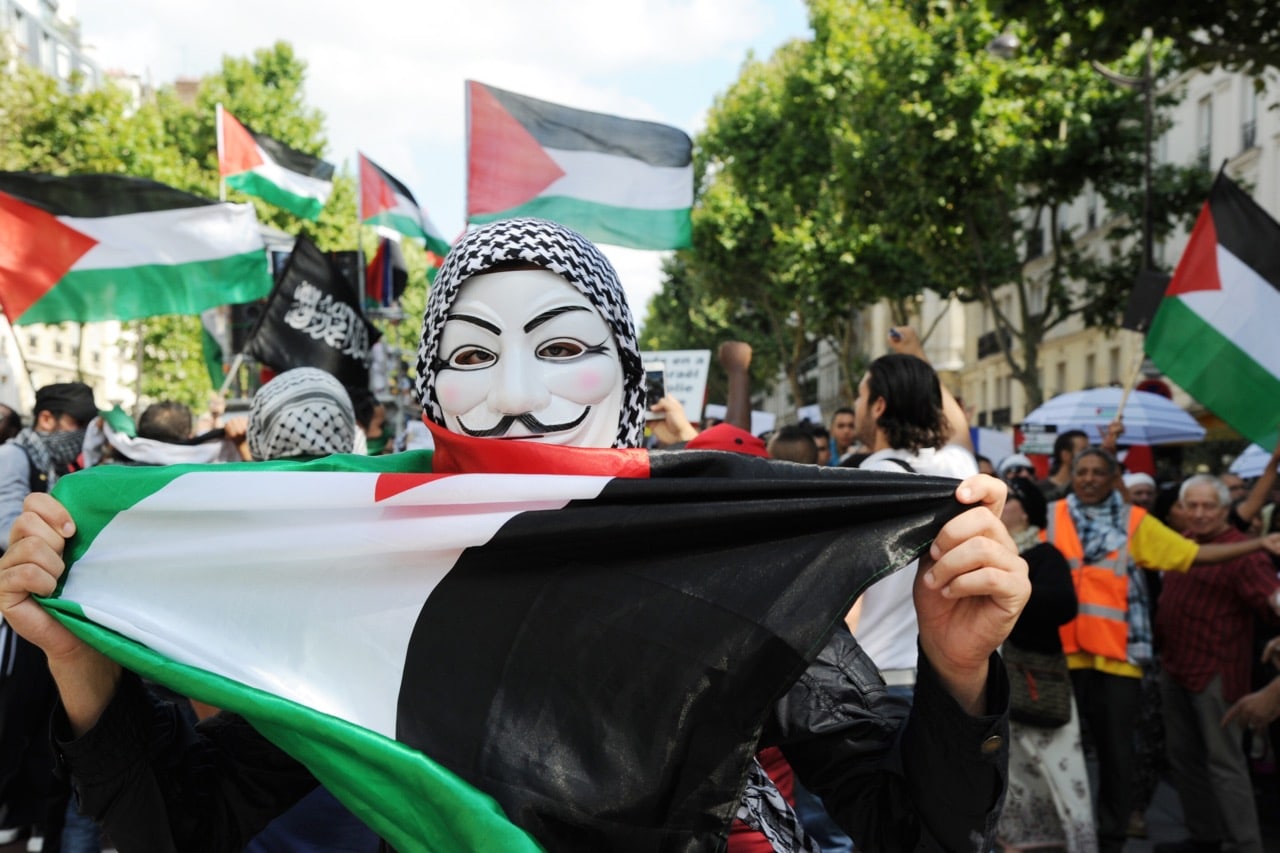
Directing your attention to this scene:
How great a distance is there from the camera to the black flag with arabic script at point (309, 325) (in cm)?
698

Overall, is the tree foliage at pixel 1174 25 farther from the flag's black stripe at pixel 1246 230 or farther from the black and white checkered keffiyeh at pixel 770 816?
the black and white checkered keffiyeh at pixel 770 816

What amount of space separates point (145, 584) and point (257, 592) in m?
0.19

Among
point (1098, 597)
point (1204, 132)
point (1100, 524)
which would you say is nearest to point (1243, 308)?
point (1100, 524)

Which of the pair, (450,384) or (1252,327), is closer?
(450,384)

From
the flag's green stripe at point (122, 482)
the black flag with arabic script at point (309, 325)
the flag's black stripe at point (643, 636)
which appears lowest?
the flag's black stripe at point (643, 636)

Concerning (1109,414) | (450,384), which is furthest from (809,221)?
(450,384)

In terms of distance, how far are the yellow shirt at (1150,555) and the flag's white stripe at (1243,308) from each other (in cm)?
119

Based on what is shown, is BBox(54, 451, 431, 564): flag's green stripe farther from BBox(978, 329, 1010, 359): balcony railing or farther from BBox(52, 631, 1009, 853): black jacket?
BBox(978, 329, 1010, 359): balcony railing

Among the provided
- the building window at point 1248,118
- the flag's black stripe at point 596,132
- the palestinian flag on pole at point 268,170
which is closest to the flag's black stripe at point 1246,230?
the flag's black stripe at point 596,132

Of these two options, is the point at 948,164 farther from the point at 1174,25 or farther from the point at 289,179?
the point at 1174,25

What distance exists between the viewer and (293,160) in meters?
14.0

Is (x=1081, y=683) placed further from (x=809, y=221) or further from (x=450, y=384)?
(x=809, y=221)

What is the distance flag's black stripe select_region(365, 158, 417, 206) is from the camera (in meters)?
13.8

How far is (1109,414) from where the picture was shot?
12531 mm
